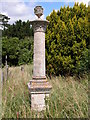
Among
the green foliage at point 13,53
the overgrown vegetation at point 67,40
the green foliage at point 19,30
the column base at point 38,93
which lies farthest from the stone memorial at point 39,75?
the green foliage at point 19,30

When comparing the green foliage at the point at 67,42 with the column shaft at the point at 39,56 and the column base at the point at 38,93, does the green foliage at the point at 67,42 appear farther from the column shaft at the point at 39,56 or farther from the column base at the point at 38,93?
the column base at the point at 38,93

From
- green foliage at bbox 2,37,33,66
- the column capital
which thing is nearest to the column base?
the column capital

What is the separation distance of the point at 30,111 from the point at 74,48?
381 centimetres

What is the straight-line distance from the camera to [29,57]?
574 inches

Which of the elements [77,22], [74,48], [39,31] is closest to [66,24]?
[77,22]

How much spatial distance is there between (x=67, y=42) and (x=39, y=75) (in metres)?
3.30

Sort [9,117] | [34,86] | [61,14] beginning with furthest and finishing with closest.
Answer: [61,14]
[34,86]
[9,117]

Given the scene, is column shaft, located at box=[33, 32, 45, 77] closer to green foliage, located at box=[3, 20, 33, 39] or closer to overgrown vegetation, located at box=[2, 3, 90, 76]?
overgrown vegetation, located at box=[2, 3, 90, 76]

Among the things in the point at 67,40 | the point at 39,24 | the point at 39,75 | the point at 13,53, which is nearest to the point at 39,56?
the point at 39,75

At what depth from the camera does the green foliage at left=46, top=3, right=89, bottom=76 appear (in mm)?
7059

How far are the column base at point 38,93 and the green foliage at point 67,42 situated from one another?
2977mm

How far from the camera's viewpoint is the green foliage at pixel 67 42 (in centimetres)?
706

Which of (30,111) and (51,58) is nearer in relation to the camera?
(30,111)

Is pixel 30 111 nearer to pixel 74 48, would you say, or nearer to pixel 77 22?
pixel 74 48
